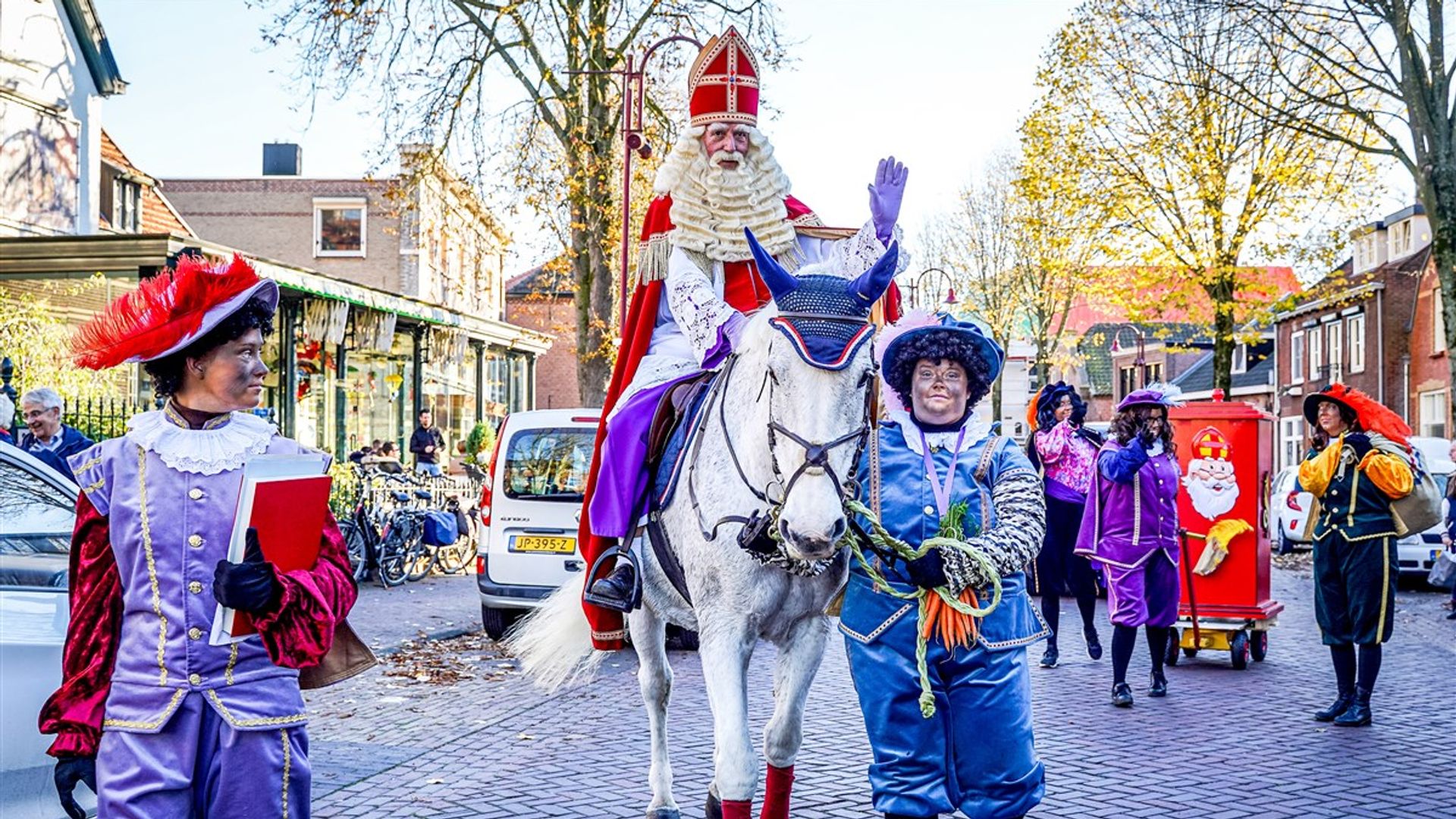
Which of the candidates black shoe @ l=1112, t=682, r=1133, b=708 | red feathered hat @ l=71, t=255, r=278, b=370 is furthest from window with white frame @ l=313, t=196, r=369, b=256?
red feathered hat @ l=71, t=255, r=278, b=370

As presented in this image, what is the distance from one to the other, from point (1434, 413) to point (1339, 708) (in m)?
31.7

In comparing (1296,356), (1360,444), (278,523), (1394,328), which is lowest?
(278,523)

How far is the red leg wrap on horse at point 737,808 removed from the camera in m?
4.50

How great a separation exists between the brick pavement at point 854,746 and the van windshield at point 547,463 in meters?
1.54

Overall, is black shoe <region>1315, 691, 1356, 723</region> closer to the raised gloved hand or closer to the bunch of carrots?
the raised gloved hand

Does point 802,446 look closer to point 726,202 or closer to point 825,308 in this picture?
point 825,308

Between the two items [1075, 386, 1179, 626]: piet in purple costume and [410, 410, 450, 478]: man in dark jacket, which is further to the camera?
[410, 410, 450, 478]: man in dark jacket

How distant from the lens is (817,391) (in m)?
4.02

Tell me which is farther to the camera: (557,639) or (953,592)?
(557,639)

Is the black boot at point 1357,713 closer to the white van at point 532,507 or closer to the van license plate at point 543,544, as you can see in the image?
the white van at point 532,507

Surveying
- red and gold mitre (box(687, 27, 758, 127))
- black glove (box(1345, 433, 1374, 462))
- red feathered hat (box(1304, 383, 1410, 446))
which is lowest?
black glove (box(1345, 433, 1374, 462))

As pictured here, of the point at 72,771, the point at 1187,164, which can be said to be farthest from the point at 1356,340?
the point at 72,771

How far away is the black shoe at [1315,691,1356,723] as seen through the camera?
8.20 metres

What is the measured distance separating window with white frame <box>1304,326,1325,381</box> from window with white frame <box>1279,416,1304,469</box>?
1.75 metres
